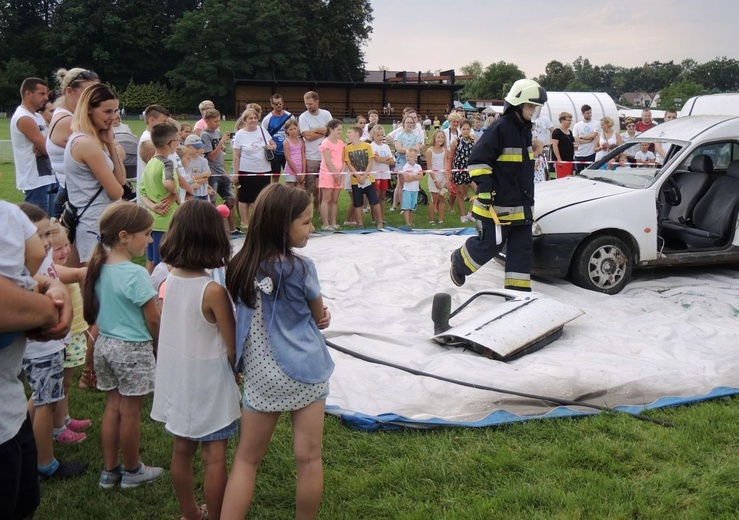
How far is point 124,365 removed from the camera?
12.6 feet

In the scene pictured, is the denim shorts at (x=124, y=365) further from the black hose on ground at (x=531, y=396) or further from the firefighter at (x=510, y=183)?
the firefighter at (x=510, y=183)

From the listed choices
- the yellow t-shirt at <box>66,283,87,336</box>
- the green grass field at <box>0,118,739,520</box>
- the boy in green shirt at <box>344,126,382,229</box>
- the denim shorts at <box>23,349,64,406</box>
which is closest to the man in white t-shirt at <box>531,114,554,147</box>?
the boy in green shirt at <box>344,126,382,229</box>

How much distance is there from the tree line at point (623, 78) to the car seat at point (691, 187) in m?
76.5

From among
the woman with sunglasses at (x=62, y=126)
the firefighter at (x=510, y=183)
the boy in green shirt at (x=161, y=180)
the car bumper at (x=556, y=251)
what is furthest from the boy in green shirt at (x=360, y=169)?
the woman with sunglasses at (x=62, y=126)

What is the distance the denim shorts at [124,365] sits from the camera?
384 cm

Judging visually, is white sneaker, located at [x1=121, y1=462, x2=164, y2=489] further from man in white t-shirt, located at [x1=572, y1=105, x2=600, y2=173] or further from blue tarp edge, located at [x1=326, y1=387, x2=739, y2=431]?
man in white t-shirt, located at [x1=572, y1=105, x2=600, y2=173]

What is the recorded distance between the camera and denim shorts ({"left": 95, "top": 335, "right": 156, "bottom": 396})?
3840mm

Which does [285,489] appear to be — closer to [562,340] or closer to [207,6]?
[562,340]

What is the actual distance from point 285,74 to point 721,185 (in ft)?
219

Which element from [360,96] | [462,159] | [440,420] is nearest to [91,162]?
[440,420]

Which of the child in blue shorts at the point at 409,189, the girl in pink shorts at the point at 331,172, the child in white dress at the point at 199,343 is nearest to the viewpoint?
the child in white dress at the point at 199,343

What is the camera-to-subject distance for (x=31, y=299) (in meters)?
2.28

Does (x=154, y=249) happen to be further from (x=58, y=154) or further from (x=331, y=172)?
(x=331, y=172)

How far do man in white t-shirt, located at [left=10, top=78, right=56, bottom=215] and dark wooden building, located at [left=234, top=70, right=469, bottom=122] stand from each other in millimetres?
42514
